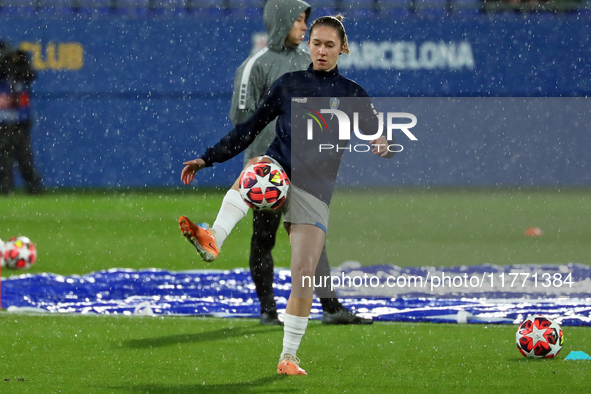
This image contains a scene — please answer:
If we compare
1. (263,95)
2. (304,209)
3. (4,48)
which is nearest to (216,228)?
(304,209)

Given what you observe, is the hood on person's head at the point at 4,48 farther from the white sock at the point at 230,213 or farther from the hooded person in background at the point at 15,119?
the white sock at the point at 230,213

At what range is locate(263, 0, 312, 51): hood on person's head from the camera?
6.15 metres

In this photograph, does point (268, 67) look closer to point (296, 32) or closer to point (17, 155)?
point (296, 32)

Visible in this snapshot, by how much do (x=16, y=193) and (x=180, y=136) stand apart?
13.0 feet

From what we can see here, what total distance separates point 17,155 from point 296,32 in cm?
1472

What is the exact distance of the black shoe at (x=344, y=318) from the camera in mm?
6211

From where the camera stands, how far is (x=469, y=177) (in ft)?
64.9

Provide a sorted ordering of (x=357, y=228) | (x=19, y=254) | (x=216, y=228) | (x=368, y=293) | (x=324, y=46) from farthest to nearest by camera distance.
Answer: (x=357, y=228) < (x=19, y=254) < (x=368, y=293) < (x=216, y=228) < (x=324, y=46)

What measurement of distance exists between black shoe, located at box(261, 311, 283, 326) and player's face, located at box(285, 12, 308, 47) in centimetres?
193

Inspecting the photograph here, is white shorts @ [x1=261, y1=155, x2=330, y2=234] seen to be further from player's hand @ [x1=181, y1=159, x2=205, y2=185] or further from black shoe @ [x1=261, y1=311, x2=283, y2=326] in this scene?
black shoe @ [x1=261, y1=311, x2=283, y2=326]

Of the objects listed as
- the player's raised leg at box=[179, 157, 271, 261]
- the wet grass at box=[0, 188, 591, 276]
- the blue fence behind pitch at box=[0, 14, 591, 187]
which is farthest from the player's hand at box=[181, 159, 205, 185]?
the blue fence behind pitch at box=[0, 14, 591, 187]

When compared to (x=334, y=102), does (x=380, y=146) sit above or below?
below

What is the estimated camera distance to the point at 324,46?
462cm

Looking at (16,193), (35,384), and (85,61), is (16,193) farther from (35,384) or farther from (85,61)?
(35,384)
